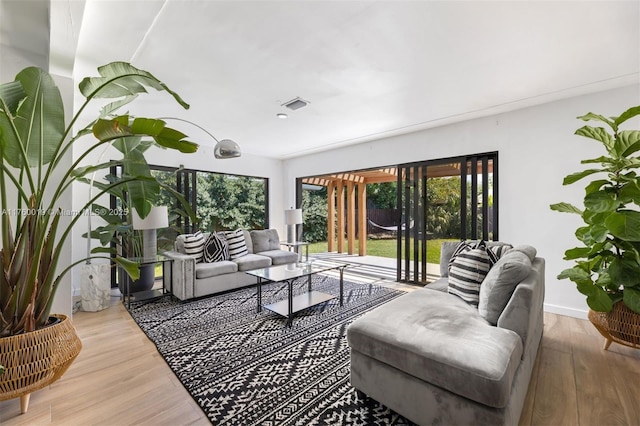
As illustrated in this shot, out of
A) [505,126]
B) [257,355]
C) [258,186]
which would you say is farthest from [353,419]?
[258,186]

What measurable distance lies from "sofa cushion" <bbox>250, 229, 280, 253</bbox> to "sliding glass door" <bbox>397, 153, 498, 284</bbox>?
2.43m

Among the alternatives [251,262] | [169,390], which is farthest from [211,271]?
[169,390]

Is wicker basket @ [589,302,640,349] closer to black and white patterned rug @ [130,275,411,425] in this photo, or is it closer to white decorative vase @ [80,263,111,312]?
black and white patterned rug @ [130,275,411,425]

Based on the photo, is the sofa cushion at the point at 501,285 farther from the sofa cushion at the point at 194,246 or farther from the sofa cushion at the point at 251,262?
the sofa cushion at the point at 194,246

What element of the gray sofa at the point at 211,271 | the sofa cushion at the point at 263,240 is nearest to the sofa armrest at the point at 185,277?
the gray sofa at the point at 211,271

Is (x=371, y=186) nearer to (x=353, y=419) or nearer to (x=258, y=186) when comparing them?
(x=258, y=186)

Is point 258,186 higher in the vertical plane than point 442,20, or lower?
lower

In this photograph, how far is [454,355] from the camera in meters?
1.42

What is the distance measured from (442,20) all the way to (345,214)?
693 cm

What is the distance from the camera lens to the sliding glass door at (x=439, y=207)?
3.92 m

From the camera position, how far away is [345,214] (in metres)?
8.72

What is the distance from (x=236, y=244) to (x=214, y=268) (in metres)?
0.75

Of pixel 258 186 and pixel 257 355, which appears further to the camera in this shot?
pixel 258 186

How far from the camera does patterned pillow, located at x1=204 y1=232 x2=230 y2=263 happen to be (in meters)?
4.24
